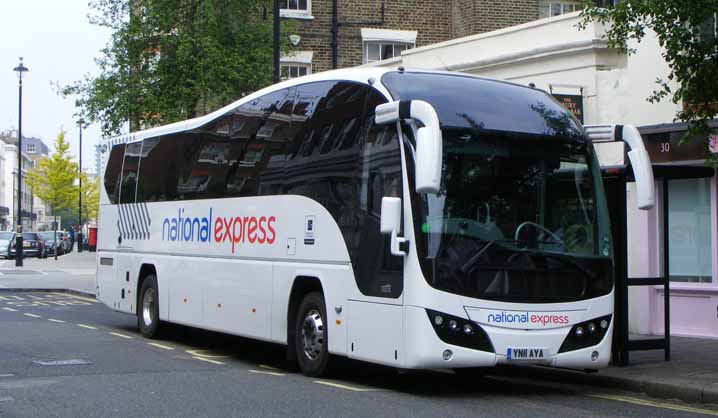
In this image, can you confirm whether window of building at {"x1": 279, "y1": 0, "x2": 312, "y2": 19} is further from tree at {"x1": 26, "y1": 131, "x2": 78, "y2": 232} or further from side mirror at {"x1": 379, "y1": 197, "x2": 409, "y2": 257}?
tree at {"x1": 26, "y1": 131, "x2": 78, "y2": 232}

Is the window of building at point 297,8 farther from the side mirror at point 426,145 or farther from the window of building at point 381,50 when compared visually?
the side mirror at point 426,145

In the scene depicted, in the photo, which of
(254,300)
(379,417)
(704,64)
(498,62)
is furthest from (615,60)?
(379,417)

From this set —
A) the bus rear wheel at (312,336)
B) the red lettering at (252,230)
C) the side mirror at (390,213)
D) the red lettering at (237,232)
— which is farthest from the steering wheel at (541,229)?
the red lettering at (237,232)

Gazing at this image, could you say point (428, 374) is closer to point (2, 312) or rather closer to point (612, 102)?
point (612, 102)

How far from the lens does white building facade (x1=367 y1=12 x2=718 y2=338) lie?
1678 cm

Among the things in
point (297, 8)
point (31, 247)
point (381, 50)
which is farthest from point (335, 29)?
point (31, 247)

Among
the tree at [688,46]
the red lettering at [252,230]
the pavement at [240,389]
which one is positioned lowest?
the pavement at [240,389]

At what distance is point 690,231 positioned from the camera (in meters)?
17.3

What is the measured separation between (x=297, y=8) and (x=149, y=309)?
1527 centimetres

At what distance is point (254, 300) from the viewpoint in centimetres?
1421

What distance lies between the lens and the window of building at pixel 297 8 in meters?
31.1

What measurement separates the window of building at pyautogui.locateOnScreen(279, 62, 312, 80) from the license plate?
2084 centimetres

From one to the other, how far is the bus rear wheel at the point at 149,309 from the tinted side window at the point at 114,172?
2.32 metres

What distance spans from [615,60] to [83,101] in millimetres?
15885
